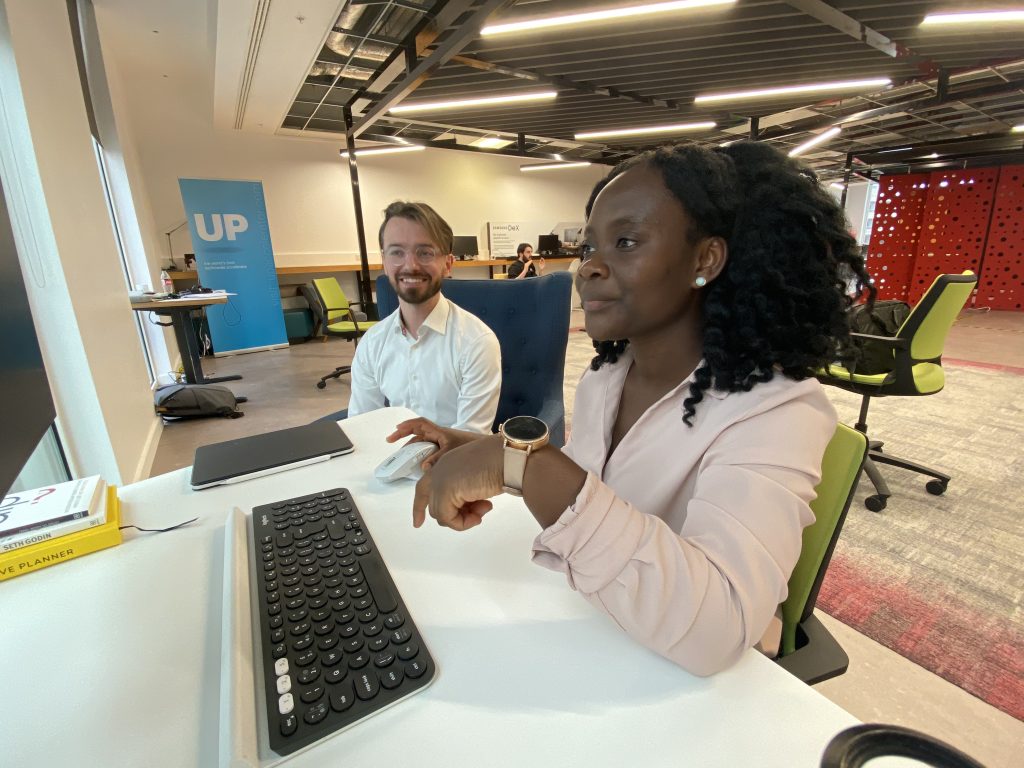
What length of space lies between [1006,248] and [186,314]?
1194cm

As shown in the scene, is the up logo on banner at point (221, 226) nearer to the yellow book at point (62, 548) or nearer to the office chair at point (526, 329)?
the office chair at point (526, 329)

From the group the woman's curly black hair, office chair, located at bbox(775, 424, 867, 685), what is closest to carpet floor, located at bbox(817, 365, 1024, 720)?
office chair, located at bbox(775, 424, 867, 685)

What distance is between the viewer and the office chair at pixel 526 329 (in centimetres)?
183

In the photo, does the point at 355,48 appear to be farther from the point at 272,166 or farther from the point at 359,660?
the point at 359,660

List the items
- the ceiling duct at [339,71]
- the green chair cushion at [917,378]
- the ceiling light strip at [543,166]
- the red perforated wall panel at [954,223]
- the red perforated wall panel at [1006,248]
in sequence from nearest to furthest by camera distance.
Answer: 1. the green chair cushion at [917,378]
2. the ceiling duct at [339,71]
3. the red perforated wall panel at [1006,248]
4. the red perforated wall panel at [954,223]
5. the ceiling light strip at [543,166]

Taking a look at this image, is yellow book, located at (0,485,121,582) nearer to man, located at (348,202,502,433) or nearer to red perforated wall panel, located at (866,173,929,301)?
man, located at (348,202,502,433)

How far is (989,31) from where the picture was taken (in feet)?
→ 13.1

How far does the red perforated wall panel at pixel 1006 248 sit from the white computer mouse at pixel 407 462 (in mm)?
11321

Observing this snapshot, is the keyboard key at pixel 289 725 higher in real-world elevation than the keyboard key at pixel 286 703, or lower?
lower

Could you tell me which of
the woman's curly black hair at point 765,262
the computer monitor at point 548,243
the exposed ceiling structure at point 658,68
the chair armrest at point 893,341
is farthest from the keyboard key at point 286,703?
the computer monitor at point 548,243

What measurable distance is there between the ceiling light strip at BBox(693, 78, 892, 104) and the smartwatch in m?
6.35

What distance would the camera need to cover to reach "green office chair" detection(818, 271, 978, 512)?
2.18 metres

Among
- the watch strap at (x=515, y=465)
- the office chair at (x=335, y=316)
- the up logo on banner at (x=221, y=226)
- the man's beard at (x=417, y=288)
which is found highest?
the up logo on banner at (x=221, y=226)

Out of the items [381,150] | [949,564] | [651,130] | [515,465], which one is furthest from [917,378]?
[381,150]
